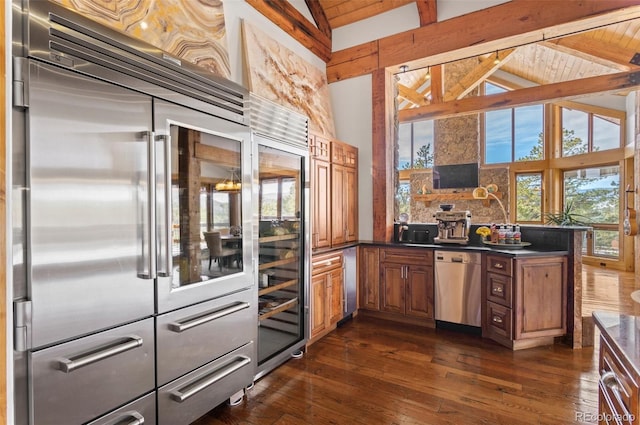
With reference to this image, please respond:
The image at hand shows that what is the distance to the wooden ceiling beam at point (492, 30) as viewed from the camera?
332 cm

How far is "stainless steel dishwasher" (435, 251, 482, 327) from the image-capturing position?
355 cm

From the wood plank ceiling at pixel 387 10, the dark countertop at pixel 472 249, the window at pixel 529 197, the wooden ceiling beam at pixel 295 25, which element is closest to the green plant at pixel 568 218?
the window at pixel 529 197

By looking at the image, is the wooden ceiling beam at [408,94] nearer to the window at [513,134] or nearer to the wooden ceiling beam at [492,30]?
the wooden ceiling beam at [492,30]

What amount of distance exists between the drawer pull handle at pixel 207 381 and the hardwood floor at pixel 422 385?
1.07 feet

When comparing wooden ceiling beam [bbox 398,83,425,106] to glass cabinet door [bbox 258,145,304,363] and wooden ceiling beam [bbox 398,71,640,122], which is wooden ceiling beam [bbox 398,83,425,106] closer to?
wooden ceiling beam [bbox 398,71,640,122]

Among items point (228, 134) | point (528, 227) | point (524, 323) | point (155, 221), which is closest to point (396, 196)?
point (528, 227)

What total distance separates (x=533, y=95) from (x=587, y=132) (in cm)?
436

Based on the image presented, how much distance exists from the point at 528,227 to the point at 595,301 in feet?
5.41

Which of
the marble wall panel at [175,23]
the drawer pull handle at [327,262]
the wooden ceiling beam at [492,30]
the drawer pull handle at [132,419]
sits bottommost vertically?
the drawer pull handle at [132,419]

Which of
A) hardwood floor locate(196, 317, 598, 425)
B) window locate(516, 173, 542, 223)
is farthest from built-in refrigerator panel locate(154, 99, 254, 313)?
window locate(516, 173, 542, 223)

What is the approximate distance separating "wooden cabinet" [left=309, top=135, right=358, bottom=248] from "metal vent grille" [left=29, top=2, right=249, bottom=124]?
1596 mm

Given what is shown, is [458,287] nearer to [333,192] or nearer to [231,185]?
[333,192]

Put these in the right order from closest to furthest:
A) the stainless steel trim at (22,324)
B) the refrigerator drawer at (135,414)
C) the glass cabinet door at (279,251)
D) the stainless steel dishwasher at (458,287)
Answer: the stainless steel trim at (22,324), the refrigerator drawer at (135,414), the glass cabinet door at (279,251), the stainless steel dishwasher at (458,287)

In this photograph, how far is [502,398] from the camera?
93.0 inches
